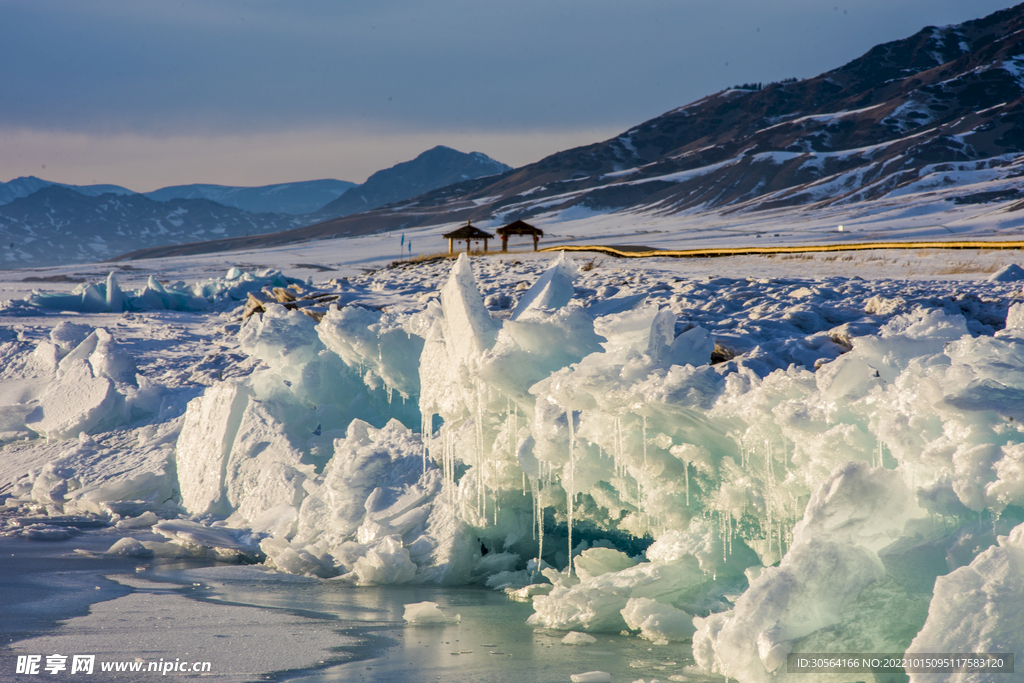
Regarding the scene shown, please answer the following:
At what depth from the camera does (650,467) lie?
6902 millimetres

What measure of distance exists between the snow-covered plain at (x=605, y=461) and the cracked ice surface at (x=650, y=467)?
0.07ft

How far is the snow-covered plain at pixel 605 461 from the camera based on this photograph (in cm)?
483

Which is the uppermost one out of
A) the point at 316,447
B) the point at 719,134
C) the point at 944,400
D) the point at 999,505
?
the point at 719,134

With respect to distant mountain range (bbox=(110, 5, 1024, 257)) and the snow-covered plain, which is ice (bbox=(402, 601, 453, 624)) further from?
distant mountain range (bbox=(110, 5, 1024, 257))

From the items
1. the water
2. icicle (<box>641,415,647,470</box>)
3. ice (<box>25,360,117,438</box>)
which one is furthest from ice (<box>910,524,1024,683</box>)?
ice (<box>25,360,117,438</box>)

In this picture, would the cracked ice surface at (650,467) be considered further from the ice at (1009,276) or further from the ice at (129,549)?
the ice at (1009,276)

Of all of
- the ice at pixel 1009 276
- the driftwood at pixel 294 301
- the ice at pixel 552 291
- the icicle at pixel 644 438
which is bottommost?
the icicle at pixel 644 438

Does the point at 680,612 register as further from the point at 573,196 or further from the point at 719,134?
the point at 719,134

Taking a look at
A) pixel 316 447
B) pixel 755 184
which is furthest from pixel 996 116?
pixel 316 447

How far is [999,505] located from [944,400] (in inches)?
25.1

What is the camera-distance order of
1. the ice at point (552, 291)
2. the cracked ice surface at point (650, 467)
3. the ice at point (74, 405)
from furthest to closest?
the ice at point (74, 405)
the ice at point (552, 291)
the cracked ice surface at point (650, 467)

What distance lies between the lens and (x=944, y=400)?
4859mm

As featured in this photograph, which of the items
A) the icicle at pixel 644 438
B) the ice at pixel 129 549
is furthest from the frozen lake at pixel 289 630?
the icicle at pixel 644 438

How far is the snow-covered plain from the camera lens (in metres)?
4.83
